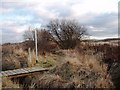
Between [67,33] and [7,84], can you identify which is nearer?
[7,84]

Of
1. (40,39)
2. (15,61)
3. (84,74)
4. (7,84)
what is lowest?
(7,84)

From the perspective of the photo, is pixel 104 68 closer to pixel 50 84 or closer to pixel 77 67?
pixel 77 67

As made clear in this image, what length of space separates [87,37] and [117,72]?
861 cm

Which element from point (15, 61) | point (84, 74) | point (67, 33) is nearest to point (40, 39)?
point (67, 33)

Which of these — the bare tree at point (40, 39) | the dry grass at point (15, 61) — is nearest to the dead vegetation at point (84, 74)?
the dry grass at point (15, 61)

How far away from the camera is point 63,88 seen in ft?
27.7

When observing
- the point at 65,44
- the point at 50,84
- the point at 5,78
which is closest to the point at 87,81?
the point at 50,84

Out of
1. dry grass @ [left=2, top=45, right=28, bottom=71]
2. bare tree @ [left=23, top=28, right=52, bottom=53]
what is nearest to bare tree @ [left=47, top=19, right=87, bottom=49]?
bare tree @ [left=23, top=28, right=52, bottom=53]

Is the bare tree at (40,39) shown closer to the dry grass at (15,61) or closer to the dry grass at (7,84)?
the dry grass at (15,61)

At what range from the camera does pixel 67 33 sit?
55.6ft

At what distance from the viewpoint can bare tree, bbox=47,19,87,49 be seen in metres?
16.8

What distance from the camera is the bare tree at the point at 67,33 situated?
16781 millimetres

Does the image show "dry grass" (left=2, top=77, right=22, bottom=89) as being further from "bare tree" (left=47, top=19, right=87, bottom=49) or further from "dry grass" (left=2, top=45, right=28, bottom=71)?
"bare tree" (left=47, top=19, right=87, bottom=49)

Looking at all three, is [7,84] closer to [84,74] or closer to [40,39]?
[84,74]
